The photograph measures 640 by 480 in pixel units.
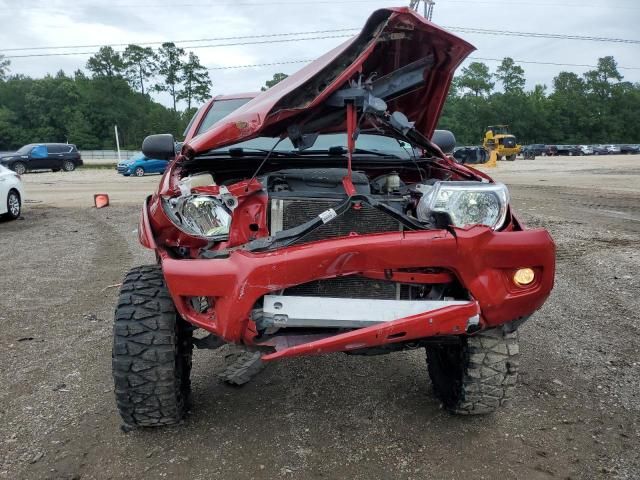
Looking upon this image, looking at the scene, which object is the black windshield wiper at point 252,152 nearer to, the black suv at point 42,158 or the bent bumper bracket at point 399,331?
the bent bumper bracket at point 399,331

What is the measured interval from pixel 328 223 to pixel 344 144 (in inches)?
53.1

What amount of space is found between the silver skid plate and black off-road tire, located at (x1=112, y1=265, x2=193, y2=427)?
0.64 meters

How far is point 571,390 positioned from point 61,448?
2.89 metres

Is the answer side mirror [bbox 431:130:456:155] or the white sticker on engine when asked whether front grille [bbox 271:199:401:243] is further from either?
side mirror [bbox 431:130:456:155]

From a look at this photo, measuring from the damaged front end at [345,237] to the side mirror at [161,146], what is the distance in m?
1.00

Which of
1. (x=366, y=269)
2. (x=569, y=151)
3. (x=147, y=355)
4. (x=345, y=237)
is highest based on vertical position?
(x=345, y=237)

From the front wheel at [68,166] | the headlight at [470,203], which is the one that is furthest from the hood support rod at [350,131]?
the front wheel at [68,166]

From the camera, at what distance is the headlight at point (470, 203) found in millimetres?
2639

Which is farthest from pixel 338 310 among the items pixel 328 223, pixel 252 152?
pixel 252 152

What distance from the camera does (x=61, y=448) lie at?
2758 mm

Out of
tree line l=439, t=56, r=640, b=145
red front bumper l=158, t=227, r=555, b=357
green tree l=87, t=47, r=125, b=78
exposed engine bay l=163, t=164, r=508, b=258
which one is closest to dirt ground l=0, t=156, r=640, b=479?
red front bumper l=158, t=227, r=555, b=357

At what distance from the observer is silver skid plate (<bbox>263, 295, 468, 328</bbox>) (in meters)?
2.42

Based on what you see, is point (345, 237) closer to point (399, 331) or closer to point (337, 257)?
point (337, 257)

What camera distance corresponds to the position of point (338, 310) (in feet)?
8.04
